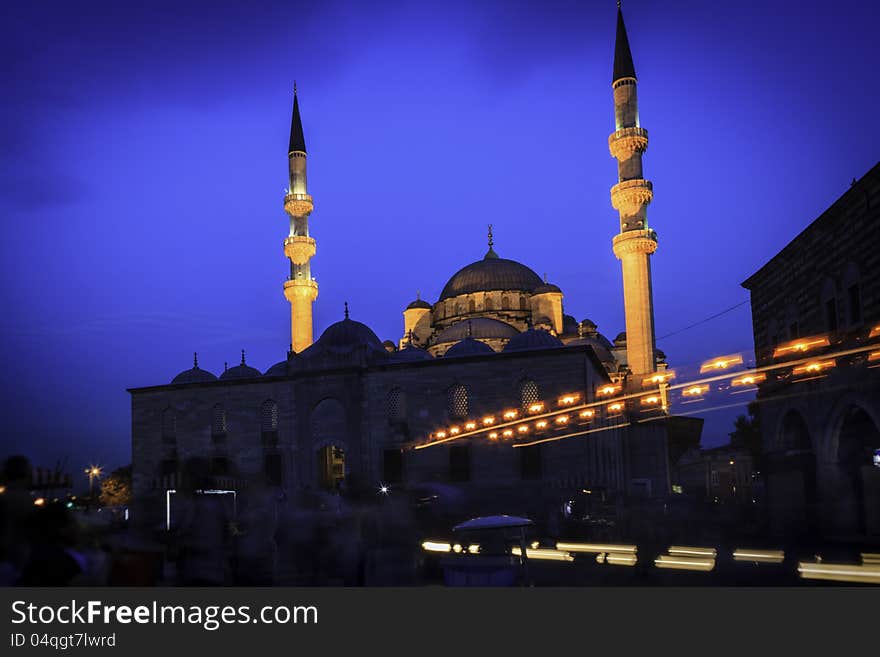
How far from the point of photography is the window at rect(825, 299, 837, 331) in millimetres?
18766

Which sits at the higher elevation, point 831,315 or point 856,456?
point 831,315

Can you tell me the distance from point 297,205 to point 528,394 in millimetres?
18638

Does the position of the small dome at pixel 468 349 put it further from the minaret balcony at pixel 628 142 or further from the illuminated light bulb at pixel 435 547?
the illuminated light bulb at pixel 435 547

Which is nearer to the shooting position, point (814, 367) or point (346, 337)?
point (814, 367)

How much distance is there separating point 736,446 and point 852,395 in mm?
43148

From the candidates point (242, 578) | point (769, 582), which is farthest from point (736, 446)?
point (242, 578)

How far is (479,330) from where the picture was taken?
138 ft

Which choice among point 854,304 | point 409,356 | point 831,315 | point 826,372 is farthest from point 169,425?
point 854,304

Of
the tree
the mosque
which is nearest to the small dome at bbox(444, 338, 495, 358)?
the mosque

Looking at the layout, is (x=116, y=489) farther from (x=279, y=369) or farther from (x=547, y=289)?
(x=547, y=289)
